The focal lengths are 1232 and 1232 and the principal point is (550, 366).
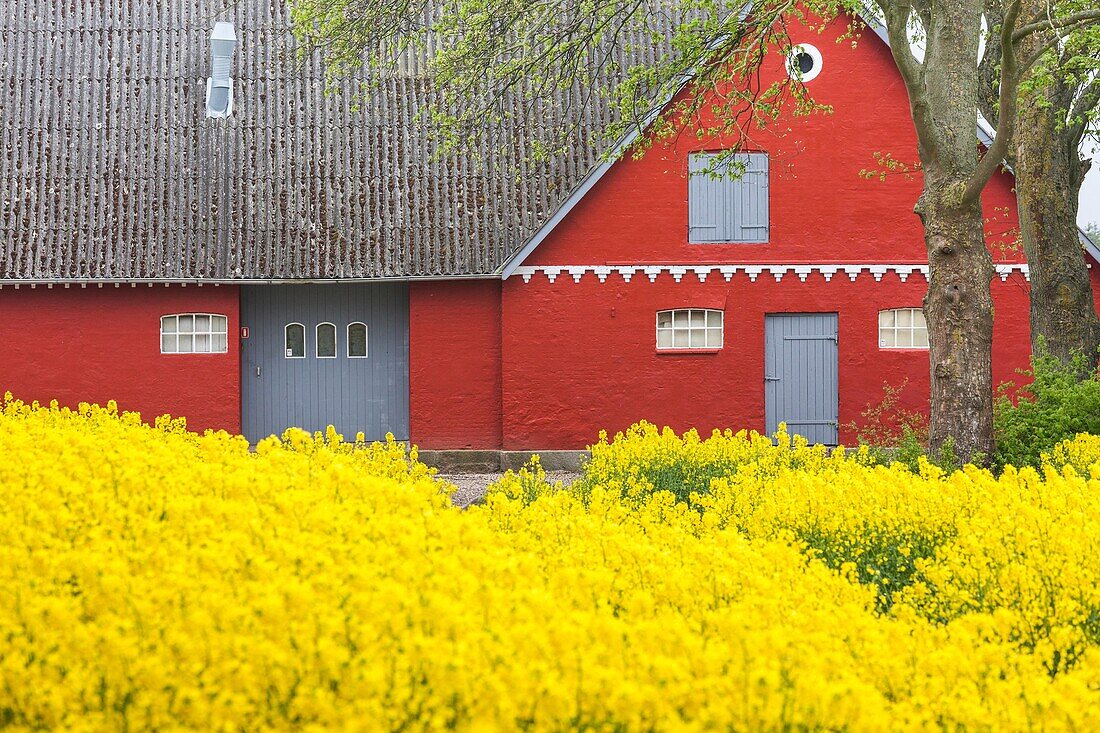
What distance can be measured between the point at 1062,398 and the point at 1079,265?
2.16 meters

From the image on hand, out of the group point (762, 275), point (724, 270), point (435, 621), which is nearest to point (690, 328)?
point (724, 270)

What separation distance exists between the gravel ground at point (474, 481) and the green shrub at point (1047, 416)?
474 centimetres

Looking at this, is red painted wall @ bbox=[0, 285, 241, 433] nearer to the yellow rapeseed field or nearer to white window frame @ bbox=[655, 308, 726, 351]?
white window frame @ bbox=[655, 308, 726, 351]

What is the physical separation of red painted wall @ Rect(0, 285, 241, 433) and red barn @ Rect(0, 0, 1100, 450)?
32 millimetres

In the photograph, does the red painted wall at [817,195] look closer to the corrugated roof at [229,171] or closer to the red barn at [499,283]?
the red barn at [499,283]

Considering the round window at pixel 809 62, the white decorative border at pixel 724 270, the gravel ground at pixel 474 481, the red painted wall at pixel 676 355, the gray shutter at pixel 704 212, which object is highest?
the round window at pixel 809 62

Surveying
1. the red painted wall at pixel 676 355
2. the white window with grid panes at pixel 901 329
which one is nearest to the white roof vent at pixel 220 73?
the red painted wall at pixel 676 355

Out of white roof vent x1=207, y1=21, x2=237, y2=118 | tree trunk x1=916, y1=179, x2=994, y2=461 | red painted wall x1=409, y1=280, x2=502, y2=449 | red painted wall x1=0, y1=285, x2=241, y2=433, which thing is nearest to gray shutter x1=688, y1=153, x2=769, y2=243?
red painted wall x1=409, y1=280, x2=502, y2=449

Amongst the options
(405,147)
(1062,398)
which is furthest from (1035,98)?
(405,147)

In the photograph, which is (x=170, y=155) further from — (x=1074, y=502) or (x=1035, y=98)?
(x=1074, y=502)

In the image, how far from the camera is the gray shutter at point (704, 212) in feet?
57.8

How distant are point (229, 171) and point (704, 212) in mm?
7140

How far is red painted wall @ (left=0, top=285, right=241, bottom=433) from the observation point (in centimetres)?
1781

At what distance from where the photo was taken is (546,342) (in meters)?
17.7
